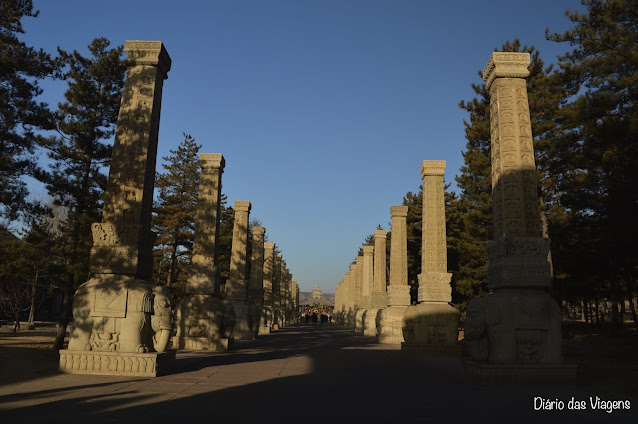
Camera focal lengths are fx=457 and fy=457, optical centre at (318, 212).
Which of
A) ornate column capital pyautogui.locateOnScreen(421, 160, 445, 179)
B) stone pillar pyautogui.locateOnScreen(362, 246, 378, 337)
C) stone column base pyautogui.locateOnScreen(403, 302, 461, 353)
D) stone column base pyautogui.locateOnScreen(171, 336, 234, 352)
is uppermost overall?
ornate column capital pyautogui.locateOnScreen(421, 160, 445, 179)

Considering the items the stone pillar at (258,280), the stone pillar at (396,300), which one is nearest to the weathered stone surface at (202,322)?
the stone pillar at (396,300)

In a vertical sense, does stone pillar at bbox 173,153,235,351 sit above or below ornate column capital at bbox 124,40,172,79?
below

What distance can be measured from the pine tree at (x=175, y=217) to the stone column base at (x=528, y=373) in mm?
21775

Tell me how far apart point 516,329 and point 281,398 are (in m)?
4.12

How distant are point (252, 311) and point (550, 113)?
1588cm

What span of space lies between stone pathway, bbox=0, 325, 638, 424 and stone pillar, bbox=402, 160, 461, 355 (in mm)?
4584

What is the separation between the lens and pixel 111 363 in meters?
7.66

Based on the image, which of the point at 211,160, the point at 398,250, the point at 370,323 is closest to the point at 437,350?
the point at 398,250

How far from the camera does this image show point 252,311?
21047mm

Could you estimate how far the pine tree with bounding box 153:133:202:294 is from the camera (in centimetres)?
2727

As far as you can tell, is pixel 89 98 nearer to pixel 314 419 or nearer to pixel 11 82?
pixel 11 82

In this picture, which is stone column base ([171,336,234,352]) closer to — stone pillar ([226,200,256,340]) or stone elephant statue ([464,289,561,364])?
stone pillar ([226,200,256,340])

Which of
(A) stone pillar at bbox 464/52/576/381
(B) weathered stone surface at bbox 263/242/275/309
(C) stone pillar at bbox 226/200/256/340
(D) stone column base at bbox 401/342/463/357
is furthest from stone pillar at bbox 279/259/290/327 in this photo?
(A) stone pillar at bbox 464/52/576/381

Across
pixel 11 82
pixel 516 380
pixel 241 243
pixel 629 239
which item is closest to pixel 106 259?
pixel 516 380
